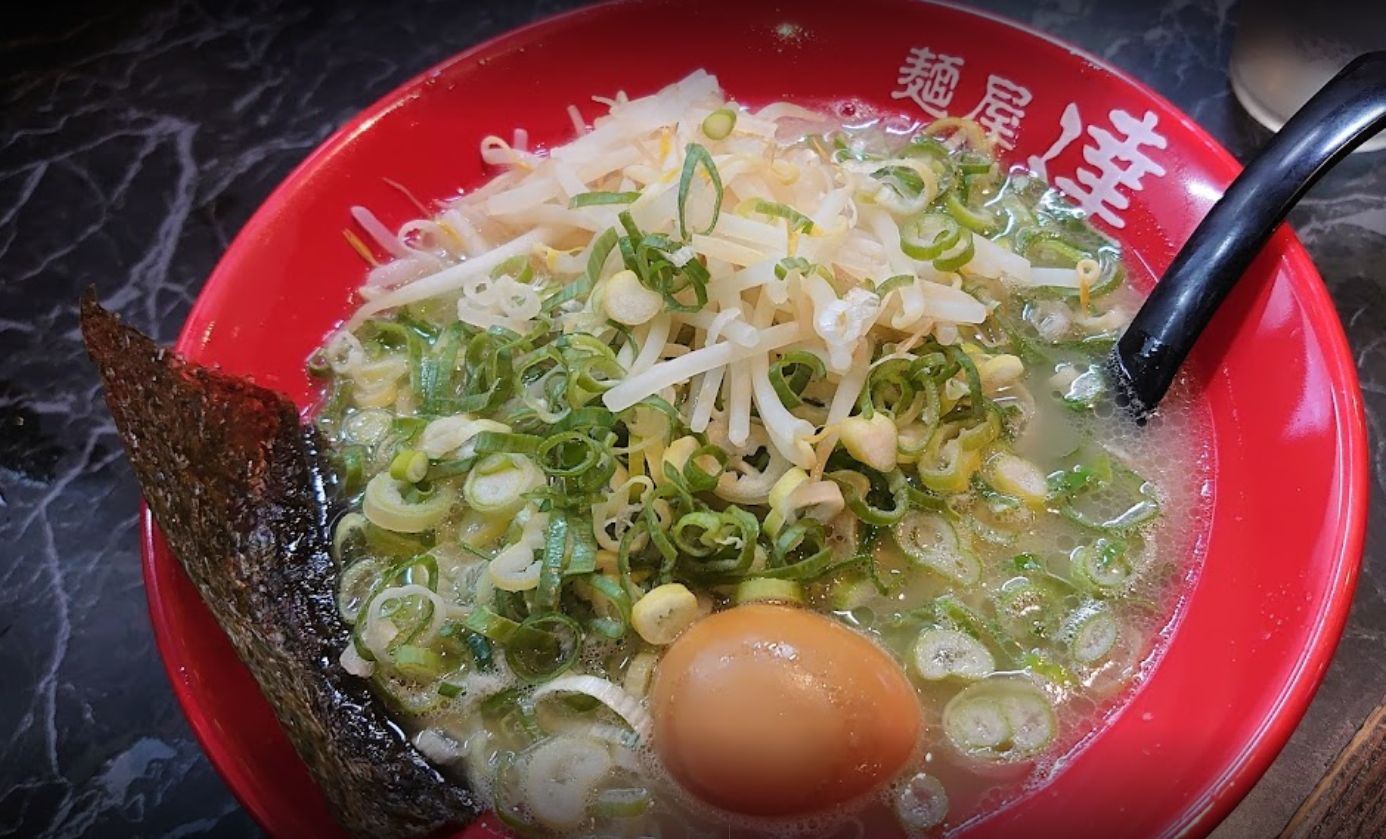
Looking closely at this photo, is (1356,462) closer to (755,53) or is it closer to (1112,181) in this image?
(1112,181)

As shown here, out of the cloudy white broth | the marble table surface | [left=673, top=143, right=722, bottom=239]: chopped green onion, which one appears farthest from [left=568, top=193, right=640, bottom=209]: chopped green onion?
the marble table surface

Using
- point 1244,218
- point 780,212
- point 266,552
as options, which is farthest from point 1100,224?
point 266,552

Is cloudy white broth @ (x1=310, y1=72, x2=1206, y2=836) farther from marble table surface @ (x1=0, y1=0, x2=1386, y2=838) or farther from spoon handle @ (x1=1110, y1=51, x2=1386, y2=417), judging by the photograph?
marble table surface @ (x1=0, y1=0, x2=1386, y2=838)

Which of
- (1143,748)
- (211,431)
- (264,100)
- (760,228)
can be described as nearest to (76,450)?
(211,431)

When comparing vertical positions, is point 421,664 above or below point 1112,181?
below

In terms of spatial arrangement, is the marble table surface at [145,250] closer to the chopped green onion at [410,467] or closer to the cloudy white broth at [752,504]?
the cloudy white broth at [752,504]
